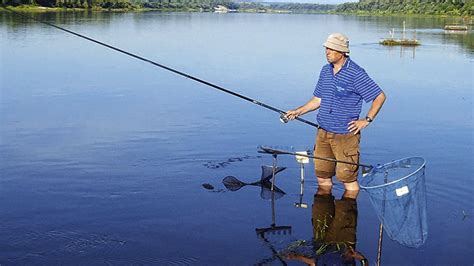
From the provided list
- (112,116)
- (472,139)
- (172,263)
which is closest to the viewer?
(172,263)

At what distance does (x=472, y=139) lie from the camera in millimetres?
13289

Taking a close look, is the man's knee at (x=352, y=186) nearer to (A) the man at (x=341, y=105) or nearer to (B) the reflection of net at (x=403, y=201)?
(A) the man at (x=341, y=105)

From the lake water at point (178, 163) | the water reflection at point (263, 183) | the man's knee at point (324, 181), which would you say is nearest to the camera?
the lake water at point (178, 163)

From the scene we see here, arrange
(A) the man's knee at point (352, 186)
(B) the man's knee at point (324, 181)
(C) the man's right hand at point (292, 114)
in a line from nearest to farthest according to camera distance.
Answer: (C) the man's right hand at point (292, 114) → (A) the man's knee at point (352, 186) → (B) the man's knee at point (324, 181)

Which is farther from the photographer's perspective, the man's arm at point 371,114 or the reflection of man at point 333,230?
the man's arm at point 371,114

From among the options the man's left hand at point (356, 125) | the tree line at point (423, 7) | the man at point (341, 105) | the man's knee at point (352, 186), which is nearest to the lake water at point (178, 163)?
the man's knee at point (352, 186)

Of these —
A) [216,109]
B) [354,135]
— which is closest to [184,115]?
[216,109]

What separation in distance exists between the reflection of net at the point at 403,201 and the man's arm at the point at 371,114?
67 cm

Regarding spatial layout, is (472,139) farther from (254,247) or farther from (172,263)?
(172,263)

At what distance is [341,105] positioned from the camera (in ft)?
24.8

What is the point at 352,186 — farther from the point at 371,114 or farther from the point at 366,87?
the point at 366,87

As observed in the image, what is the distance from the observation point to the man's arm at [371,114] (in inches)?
284

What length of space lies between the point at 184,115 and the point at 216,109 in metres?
1.35

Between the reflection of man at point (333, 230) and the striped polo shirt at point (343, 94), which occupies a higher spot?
the striped polo shirt at point (343, 94)
